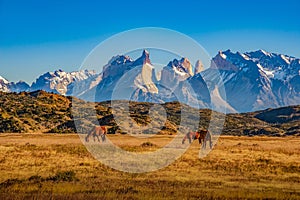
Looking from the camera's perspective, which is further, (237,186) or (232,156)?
(232,156)

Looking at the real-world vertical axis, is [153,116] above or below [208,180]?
above

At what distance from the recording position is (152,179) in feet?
89.2

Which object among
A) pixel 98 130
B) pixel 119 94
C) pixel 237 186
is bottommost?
pixel 237 186

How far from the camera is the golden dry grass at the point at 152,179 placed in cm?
2161

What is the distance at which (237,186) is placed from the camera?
2497 cm

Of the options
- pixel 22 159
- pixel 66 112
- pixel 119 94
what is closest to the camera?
pixel 22 159

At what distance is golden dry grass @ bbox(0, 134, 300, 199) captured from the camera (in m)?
21.6

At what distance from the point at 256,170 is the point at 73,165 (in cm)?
1329

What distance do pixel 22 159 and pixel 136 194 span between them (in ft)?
55.8

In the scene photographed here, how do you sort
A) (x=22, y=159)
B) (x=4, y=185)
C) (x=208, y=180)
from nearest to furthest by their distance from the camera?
(x=4, y=185) → (x=208, y=180) → (x=22, y=159)

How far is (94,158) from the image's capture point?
3750 cm

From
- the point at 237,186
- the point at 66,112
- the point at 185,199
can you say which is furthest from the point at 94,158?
the point at 66,112

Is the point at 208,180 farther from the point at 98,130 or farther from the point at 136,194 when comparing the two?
the point at 98,130

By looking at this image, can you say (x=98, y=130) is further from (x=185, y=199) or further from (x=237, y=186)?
(x=185, y=199)
